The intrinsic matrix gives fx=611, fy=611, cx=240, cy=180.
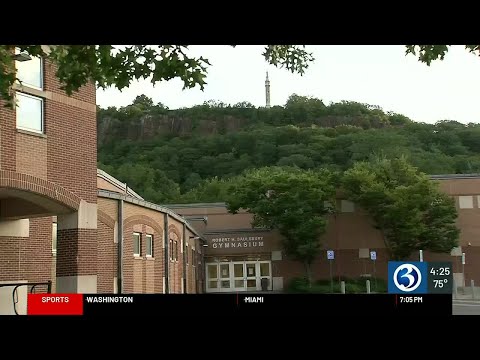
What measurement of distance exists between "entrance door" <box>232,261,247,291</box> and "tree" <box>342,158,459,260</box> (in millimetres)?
2011

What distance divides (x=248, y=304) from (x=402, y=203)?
13.3 ft

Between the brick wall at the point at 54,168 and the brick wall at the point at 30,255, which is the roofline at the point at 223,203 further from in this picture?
the brick wall at the point at 30,255

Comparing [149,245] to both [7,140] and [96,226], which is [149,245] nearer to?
[96,226]

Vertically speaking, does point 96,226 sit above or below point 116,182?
below

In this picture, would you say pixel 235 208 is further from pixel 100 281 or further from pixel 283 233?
pixel 100 281

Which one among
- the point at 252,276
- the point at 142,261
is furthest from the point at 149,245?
the point at 252,276

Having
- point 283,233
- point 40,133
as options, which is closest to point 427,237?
point 283,233

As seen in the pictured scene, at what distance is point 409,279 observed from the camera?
609 cm

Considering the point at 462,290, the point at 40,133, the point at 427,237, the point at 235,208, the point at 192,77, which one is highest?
the point at 40,133

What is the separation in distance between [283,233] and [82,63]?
5.57m

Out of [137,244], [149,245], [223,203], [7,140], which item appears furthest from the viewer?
[149,245]

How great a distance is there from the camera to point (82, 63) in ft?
16.3

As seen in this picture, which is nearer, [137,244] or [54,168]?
[54,168]

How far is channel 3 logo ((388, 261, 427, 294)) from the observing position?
18.5 feet
